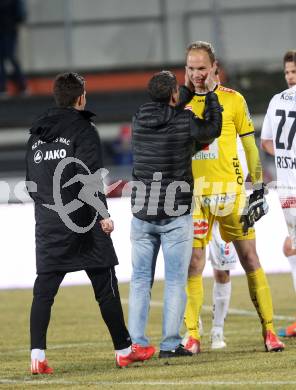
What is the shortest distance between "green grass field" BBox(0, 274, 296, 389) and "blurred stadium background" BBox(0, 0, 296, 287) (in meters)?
8.33

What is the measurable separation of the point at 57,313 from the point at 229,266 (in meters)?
3.25

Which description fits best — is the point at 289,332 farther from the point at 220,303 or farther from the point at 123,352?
the point at 123,352

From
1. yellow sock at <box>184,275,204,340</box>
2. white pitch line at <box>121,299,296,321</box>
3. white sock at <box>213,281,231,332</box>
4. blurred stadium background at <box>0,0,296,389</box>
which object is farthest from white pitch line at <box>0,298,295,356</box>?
blurred stadium background at <box>0,0,296,389</box>

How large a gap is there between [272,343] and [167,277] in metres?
0.92

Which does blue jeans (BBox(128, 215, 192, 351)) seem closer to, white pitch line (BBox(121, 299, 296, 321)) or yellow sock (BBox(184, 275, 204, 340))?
yellow sock (BBox(184, 275, 204, 340))

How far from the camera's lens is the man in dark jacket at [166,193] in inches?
340

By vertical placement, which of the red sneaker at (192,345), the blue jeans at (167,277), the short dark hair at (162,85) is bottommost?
the red sneaker at (192,345)

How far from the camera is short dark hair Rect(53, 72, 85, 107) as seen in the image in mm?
8242

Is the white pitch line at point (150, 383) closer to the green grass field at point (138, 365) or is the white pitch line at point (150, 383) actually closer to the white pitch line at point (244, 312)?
the green grass field at point (138, 365)

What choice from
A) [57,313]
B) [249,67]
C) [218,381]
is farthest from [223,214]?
[249,67]

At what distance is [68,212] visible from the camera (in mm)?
8180

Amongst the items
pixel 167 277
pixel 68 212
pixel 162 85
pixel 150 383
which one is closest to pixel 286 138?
pixel 162 85

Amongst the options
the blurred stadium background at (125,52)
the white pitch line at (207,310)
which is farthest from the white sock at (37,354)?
the blurred stadium background at (125,52)

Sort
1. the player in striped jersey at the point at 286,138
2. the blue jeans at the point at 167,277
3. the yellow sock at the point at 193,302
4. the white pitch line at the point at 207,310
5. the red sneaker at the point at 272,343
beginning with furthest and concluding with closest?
the white pitch line at the point at 207,310
the player in striped jersey at the point at 286,138
the yellow sock at the point at 193,302
the red sneaker at the point at 272,343
the blue jeans at the point at 167,277
